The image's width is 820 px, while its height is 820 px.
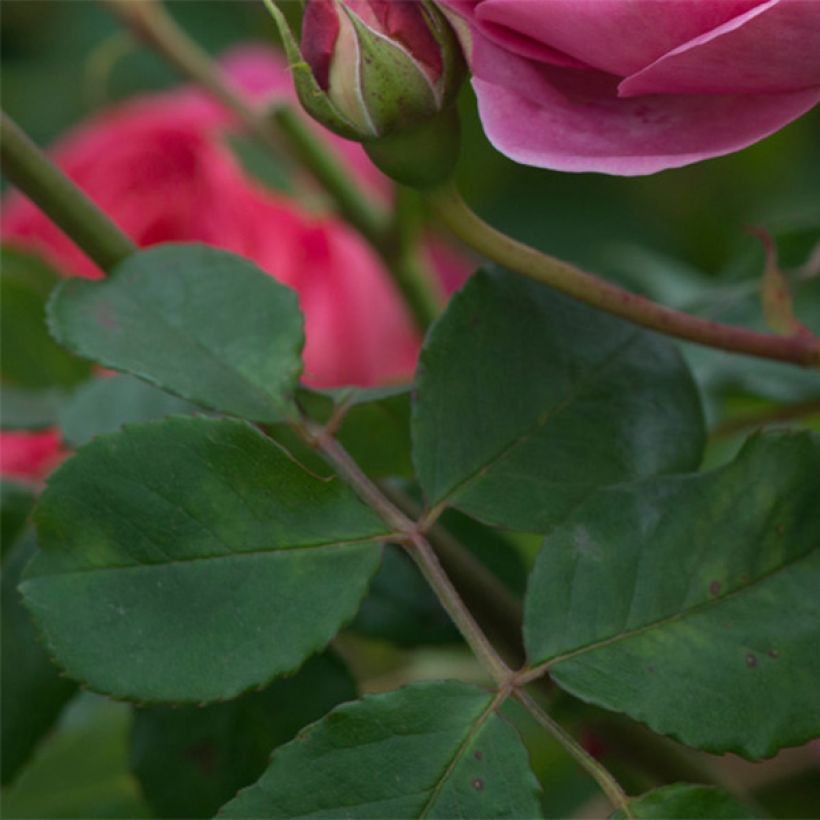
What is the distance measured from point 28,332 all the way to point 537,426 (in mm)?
313

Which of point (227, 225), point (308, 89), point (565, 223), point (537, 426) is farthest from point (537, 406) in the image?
point (565, 223)

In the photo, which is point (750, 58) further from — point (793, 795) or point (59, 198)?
point (793, 795)

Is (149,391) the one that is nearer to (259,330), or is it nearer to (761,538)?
(259,330)

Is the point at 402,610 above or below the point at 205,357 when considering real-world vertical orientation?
below

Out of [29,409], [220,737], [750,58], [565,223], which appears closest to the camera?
[750,58]

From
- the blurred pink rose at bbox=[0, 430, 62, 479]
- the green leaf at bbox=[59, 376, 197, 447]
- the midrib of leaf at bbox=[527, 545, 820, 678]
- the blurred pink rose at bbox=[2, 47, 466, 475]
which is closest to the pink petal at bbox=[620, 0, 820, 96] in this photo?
the midrib of leaf at bbox=[527, 545, 820, 678]

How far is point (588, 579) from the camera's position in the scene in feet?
1.09

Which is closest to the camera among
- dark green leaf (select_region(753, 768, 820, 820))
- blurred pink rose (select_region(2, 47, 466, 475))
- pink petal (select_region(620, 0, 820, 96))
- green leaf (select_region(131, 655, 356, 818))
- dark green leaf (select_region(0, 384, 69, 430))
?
pink petal (select_region(620, 0, 820, 96))

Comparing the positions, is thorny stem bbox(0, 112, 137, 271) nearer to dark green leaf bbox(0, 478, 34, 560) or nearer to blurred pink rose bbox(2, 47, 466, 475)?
dark green leaf bbox(0, 478, 34, 560)

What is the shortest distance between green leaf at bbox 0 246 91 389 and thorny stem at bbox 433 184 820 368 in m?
0.28

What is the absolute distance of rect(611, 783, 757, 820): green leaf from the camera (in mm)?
302

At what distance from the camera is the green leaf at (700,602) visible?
0.31 meters

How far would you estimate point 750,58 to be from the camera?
301 millimetres

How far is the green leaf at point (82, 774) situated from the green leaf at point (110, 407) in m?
0.15
